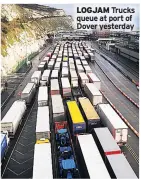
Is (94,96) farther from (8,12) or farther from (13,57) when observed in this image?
(8,12)

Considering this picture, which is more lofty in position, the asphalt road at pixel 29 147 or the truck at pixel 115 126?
the truck at pixel 115 126

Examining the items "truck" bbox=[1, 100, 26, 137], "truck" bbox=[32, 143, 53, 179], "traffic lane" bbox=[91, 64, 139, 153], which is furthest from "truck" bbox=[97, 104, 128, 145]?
"truck" bbox=[1, 100, 26, 137]

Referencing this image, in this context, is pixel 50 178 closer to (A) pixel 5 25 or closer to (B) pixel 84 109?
(B) pixel 84 109

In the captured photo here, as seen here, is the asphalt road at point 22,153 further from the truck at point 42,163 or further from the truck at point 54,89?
the truck at point 54,89

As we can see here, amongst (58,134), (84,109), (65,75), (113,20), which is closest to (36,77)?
(65,75)

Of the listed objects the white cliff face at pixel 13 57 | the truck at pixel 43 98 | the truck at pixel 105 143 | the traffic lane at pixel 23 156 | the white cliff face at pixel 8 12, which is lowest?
the traffic lane at pixel 23 156

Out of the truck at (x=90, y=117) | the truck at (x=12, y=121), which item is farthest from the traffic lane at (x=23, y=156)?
the truck at (x=90, y=117)

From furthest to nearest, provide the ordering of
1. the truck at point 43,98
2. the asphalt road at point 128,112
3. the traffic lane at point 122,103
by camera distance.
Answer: the truck at point 43,98 < the traffic lane at point 122,103 < the asphalt road at point 128,112

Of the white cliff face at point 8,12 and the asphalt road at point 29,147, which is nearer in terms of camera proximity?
the asphalt road at point 29,147
